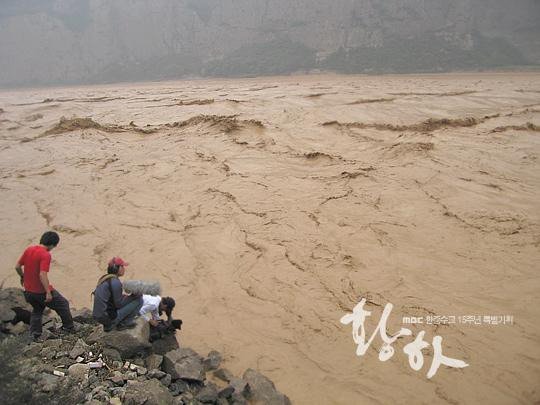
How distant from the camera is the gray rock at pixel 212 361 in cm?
364

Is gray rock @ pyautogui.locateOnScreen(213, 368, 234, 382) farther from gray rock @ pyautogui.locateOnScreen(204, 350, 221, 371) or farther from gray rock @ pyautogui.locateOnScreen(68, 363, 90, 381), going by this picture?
gray rock @ pyautogui.locateOnScreen(68, 363, 90, 381)

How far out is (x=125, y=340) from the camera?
11.1 feet

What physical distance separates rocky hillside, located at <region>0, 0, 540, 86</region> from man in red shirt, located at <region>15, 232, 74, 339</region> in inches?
969

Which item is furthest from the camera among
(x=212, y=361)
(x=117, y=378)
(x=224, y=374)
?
(x=212, y=361)

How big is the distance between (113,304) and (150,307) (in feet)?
1.00

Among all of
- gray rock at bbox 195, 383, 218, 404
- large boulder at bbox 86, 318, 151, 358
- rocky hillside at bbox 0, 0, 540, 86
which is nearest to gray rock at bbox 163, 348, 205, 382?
gray rock at bbox 195, 383, 218, 404

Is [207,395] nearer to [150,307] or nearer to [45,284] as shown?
[150,307]

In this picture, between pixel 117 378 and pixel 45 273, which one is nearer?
pixel 117 378

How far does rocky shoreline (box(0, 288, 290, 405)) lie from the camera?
2799mm

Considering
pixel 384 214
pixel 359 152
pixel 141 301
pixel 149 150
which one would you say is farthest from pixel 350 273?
pixel 149 150

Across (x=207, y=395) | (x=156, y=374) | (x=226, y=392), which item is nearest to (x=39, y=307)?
(x=156, y=374)

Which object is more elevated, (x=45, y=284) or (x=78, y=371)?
(x=45, y=284)

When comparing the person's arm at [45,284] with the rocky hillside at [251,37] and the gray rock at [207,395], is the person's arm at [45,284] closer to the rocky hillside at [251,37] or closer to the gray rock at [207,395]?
the gray rock at [207,395]

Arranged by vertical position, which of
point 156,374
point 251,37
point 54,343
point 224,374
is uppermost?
point 251,37
